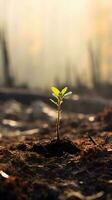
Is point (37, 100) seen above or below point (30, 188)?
below

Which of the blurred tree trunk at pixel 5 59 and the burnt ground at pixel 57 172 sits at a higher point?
the burnt ground at pixel 57 172

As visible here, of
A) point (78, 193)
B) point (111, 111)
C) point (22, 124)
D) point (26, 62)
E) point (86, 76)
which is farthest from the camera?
point (26, 62)

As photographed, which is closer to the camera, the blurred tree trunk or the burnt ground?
the burnt ground

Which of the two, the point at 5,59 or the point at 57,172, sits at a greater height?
the point at 57,172

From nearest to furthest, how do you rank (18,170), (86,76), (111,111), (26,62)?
(18,170), (111,111), (86,76), (26,62)

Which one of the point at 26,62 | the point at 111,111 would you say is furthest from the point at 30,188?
the point at 26,62

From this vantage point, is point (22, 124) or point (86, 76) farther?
point (86, 76)

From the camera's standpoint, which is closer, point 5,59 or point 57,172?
point 57,172

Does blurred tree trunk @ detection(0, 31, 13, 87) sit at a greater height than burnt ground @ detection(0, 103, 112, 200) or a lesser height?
lesser

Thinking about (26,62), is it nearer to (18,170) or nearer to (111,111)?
(111,111)

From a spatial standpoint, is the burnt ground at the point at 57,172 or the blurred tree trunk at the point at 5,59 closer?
the burnt ground at the point at 57,172

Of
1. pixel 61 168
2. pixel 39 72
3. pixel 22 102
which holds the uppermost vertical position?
pixel 61 168
